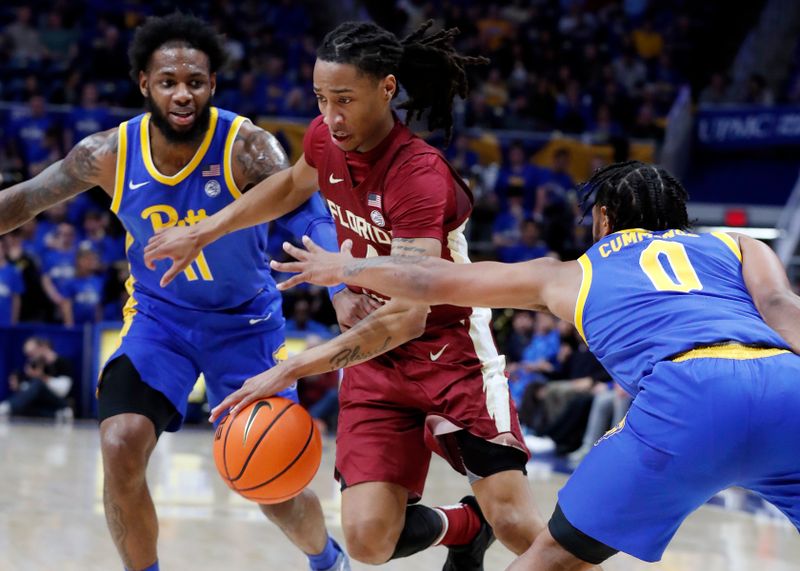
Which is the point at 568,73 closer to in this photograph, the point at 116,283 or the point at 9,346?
the point at 116,283

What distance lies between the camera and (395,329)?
13.5 feet

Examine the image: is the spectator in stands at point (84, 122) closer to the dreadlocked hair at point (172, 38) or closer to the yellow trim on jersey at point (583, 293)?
the dreadlocked hair at point (172, 38)

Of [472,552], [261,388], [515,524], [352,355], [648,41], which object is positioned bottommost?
[472,552]

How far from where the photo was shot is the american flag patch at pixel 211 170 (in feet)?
15.9

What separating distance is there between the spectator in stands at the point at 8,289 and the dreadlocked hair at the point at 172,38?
795 cm

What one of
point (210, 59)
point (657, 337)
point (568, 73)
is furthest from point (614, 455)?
point (568, 73)

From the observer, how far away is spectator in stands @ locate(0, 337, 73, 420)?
39.9 feet

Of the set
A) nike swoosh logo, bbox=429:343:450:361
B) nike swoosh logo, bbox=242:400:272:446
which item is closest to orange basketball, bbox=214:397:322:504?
nike swoosh logo, bbox=242:400:272:446

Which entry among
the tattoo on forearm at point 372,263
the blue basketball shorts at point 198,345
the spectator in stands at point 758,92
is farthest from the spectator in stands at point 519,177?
the tattoo on forearm at point 372,263

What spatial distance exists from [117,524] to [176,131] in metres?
1.57

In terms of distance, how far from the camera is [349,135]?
4164 millimetres

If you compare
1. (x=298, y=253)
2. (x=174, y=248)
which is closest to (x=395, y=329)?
(x=298, y=253)

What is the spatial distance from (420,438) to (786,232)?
1041cm

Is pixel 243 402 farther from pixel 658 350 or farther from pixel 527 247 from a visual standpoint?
pixel 527 247
